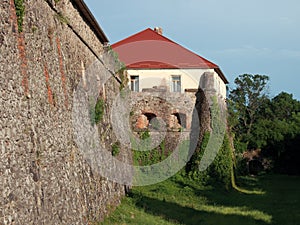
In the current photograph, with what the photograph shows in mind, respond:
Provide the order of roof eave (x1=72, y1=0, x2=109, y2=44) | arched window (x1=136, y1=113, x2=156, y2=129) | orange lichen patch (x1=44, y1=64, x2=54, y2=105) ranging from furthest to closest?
arched window (x1=136, y1=113, x2=156, y2=129) → roof eave (x1=72, y1=0, x2=109, y2=44) → orange lichen patch (x1=44, y1=64, x2=54, y2=105)

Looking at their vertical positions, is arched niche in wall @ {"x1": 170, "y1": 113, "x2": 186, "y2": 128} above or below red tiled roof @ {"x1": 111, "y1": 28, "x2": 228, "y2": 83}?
below

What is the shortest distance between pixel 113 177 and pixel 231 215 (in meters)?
3.81

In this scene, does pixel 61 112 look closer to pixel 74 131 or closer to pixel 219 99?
pixel 74 131

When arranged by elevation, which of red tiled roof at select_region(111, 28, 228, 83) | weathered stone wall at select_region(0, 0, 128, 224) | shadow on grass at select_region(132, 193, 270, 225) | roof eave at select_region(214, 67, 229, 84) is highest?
red tiled roof at select_region(111, 28, 228, 83)

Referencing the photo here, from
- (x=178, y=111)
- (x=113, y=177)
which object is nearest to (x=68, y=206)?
(x=113, y=177)

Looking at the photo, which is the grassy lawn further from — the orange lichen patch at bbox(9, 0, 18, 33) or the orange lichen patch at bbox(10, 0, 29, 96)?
the orange lichen patch at bbox(9, 0, 18, 33)

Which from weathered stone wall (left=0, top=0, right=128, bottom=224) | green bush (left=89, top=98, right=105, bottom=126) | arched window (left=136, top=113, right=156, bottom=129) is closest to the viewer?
weathered stone wall (left=0, top=0, right=128, bottom=224)

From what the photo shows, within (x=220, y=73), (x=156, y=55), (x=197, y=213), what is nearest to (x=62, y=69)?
(x=197, y=213)

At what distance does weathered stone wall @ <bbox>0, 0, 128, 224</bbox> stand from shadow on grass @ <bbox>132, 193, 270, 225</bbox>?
2237 mm

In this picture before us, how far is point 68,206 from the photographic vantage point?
912 centimetres

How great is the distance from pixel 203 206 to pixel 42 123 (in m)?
9.67

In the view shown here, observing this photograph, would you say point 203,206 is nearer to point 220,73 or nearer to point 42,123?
point 42,123

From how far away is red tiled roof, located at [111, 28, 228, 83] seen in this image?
1138 inches

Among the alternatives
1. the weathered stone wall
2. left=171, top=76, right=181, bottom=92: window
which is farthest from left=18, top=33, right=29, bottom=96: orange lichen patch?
left=171, top=76, right=181, bottom=92: window
